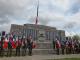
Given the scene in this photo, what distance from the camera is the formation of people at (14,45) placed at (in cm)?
2828

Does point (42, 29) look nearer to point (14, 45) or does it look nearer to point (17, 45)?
point (14, 45)

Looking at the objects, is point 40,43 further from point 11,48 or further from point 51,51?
point 11,48

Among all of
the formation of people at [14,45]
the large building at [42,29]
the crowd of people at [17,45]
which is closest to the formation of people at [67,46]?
the crowd of people at [17,45]

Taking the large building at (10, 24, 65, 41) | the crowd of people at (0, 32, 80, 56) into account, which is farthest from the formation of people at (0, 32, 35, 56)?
the large building at (10, 24, 65, 41)

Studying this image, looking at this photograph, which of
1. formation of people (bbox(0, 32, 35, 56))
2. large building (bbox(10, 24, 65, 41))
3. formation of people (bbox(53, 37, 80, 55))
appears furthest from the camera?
large building (bbox(10, 24, 65, 41))

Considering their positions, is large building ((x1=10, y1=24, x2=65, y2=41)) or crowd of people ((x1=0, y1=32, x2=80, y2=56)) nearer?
crowd of people ((x1=0, y1=32, x2=80, y2=56))

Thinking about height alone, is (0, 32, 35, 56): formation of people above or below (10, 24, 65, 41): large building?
below

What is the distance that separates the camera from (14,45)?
29.9 metres

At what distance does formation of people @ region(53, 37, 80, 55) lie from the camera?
3376 cm

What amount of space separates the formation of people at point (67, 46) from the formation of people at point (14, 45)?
446 cm

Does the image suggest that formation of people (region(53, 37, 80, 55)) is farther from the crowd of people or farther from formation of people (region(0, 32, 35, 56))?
formation of people (region(0, 32, 35, 56))

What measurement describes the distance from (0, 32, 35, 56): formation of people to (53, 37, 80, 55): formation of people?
14.6ft

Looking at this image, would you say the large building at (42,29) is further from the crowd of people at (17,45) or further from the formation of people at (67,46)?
the crowd of people at (17,45)

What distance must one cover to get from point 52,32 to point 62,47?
36.3 meters
